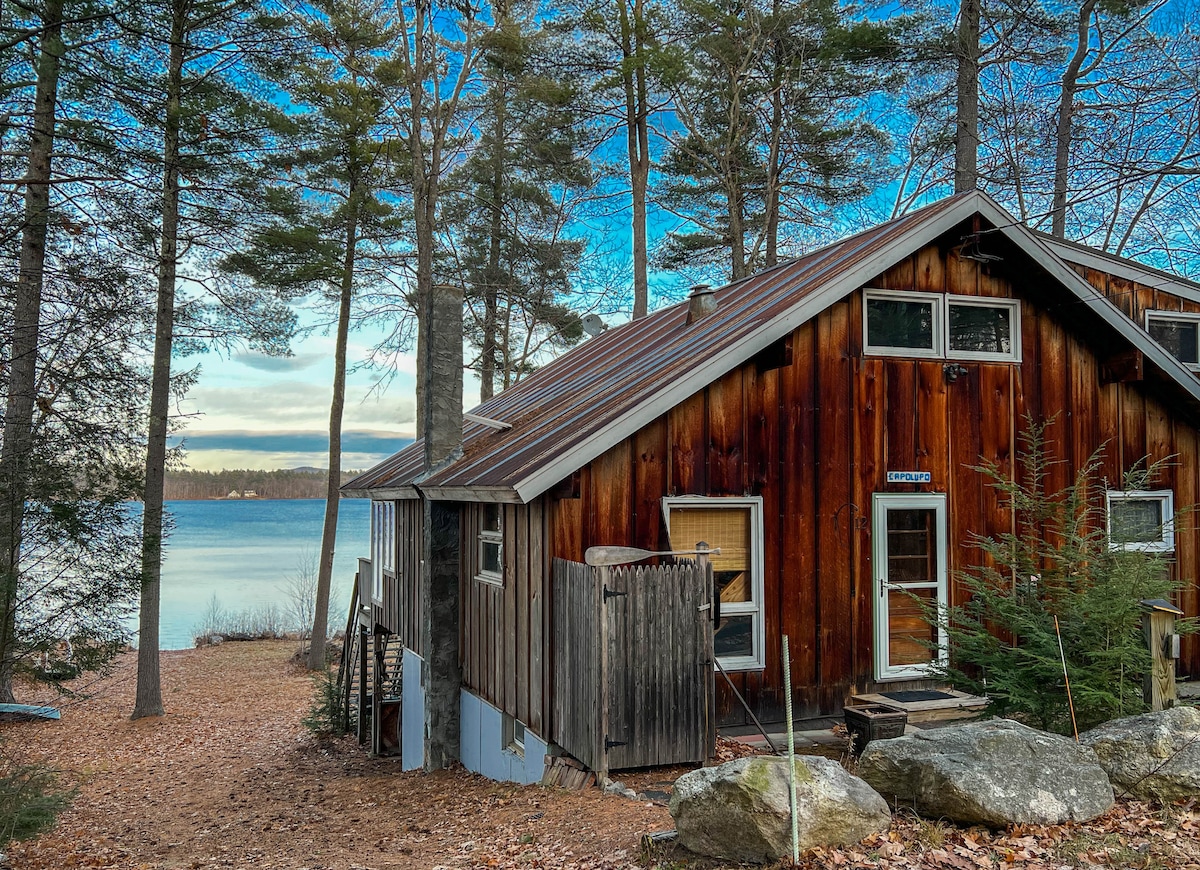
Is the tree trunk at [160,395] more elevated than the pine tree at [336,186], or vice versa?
the pine tree at [336,186]

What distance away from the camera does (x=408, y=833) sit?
329 inches

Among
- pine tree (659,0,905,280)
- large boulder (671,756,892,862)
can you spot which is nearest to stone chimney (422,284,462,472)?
large boulder (671,756,892,862)

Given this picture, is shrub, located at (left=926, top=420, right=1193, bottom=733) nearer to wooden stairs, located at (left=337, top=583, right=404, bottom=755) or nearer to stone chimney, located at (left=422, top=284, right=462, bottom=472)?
stone chimney, located at (left=422, top=284, right=462, bottom=472)

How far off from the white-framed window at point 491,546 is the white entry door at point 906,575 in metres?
3.86

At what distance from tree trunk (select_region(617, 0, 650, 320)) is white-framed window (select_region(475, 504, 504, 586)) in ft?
40.8

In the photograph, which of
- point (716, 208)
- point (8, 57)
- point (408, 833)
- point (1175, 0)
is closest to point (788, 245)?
point (716, 208)

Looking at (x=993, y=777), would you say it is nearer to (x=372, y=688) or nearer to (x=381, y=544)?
(x=381, y=544)

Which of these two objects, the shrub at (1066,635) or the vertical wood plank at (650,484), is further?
the vertical wood plank at (650,484)

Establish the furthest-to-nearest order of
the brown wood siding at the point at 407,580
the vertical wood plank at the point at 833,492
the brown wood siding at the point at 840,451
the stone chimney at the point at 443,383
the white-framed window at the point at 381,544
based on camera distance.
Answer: the white-framed window at the point at 381,544 < the brown wood siding at the point at 407,580 < the stone chimney at the point at 443,383 < the vertical wood plank at the point at 833,492 < the brown wood siding at the point at 840,451

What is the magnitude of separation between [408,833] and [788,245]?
19.7 metres

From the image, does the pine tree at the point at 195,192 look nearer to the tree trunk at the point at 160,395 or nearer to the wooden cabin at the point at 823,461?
the tree trunk at the point at 160,395

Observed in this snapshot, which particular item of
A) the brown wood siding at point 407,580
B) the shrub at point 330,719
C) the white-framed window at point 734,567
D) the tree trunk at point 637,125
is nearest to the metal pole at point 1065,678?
the white-framed window at point 734,567

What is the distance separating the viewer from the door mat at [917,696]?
28.3 ft

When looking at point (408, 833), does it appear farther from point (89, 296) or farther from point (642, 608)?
point (89, 296)
